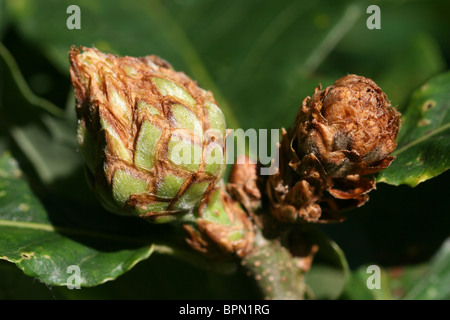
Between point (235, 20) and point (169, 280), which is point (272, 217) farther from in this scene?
point (235, 20)

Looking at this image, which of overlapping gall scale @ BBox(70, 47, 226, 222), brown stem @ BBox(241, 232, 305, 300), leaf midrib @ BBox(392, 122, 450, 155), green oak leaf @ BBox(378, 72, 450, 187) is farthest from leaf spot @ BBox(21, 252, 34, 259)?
leaf midrib @ BBox(392, 122, 450, 155)

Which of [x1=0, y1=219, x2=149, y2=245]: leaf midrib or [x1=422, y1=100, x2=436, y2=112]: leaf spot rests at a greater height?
[x1=422, y1=100, x2=436, y2=112]: leaf spot

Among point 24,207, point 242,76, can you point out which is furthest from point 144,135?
point 242,76

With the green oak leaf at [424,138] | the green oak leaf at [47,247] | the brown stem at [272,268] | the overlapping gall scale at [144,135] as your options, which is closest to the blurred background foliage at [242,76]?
the green oak leaf at [47,247]

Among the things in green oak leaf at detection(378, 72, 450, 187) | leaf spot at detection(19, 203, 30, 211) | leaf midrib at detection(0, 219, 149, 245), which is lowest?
leaf midrib at detection(0, 219, 149, 245)

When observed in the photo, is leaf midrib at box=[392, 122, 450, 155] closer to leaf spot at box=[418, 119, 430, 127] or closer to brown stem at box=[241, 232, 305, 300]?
leaf spot at box=[418, 119, 430, 127]
